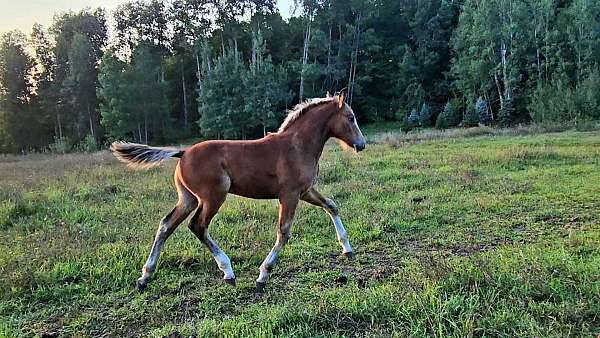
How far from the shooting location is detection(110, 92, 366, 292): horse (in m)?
5.04

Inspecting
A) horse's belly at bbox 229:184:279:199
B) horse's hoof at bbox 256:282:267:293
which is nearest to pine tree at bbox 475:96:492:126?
horse's belly at bbox 229:184:279:199

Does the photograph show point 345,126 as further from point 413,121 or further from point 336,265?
point 413,121

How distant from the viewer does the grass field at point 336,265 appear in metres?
3.44

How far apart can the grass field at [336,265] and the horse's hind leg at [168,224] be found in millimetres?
181

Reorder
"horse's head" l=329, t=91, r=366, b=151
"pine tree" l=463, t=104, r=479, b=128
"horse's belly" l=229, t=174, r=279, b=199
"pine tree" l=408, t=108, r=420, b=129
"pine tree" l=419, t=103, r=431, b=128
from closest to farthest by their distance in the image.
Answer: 1. "horse's belly" l=229, t=174, r=279, b=199
2. "horse's head" l=329, t=91, r=366, b=151
3. "pine tree" l=463, t=104, r=479, b=128
4. "pine tree" l=408, t=108, r=420, b=129
5. "pine tree" l=419, t=103, r=431, b=128

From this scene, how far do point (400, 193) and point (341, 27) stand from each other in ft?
140

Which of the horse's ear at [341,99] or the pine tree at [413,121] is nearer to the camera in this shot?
the horse's ear at [341,99]

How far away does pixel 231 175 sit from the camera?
5156mm

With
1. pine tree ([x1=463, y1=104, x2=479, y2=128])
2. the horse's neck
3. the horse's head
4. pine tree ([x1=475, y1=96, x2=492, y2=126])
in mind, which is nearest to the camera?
the horse's neck

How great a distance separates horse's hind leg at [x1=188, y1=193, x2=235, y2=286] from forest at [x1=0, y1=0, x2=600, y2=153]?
29218mm

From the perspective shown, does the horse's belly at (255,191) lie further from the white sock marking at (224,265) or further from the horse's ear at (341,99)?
the horse's ear at (341,99)

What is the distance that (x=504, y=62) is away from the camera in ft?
126

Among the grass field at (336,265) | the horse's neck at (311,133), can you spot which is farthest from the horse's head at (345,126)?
the grass field at (336,265)

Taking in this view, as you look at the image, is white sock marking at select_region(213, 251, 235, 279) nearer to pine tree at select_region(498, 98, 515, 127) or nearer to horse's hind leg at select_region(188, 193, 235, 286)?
horse's hind leg at select_region(188, 193, 235, 286)
